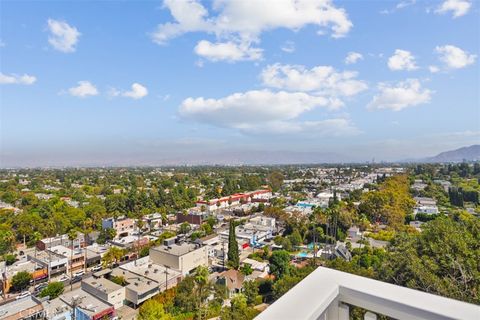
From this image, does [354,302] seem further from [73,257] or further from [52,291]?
[73,257]

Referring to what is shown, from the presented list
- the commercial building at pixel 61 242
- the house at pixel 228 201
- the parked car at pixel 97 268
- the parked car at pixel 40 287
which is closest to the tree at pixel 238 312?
the parked car at pixel 97 268

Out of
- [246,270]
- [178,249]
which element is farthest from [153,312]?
[246,270]

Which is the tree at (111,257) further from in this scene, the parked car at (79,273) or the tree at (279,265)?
the tree at (279,265)

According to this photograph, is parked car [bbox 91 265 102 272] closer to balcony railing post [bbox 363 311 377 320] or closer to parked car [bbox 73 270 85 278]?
parked car [bbox 73 270 85 278]

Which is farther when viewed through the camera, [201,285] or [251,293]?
[251,293]

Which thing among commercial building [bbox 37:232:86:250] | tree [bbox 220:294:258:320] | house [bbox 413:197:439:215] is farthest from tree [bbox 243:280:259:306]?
house [bbox 413:197:439:215]

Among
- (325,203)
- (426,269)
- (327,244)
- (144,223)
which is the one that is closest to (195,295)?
(426,269)
